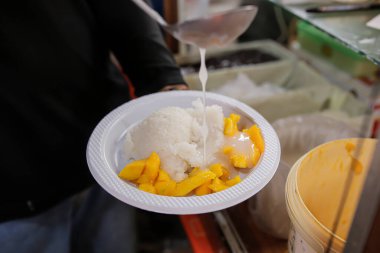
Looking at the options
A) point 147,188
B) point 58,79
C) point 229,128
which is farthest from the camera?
point 58,79

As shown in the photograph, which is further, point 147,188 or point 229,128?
point 229,128

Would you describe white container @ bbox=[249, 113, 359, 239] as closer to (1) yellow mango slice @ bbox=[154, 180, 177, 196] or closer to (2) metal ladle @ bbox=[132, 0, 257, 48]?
(1) yellow mango slice @ bbox=[154, 180, 177, 196]

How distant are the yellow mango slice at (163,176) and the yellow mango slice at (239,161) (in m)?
0.14

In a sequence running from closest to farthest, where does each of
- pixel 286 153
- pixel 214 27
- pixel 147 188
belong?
pixel 214 27, pixel 147 188, pixel 286 153

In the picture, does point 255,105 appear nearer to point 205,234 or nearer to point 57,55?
point 205,234

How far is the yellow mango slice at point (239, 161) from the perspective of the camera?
29.4 inches

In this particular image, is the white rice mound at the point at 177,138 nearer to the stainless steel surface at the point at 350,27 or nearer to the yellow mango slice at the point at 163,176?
the yellow mango slice at the point at 163,176

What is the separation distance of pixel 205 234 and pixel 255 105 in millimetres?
534

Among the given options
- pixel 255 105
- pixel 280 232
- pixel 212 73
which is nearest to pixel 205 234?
pixel 280 232

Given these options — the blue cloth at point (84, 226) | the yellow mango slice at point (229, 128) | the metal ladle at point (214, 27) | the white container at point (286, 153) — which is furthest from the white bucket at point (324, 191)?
the blue cloth at point (84, 226)

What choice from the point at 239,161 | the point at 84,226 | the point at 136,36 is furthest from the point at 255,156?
the point at 84,226

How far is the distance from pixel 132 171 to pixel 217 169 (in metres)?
0.18

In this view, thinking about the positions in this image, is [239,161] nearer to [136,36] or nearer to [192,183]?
[192,183]

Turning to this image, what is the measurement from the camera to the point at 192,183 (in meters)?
0.71
